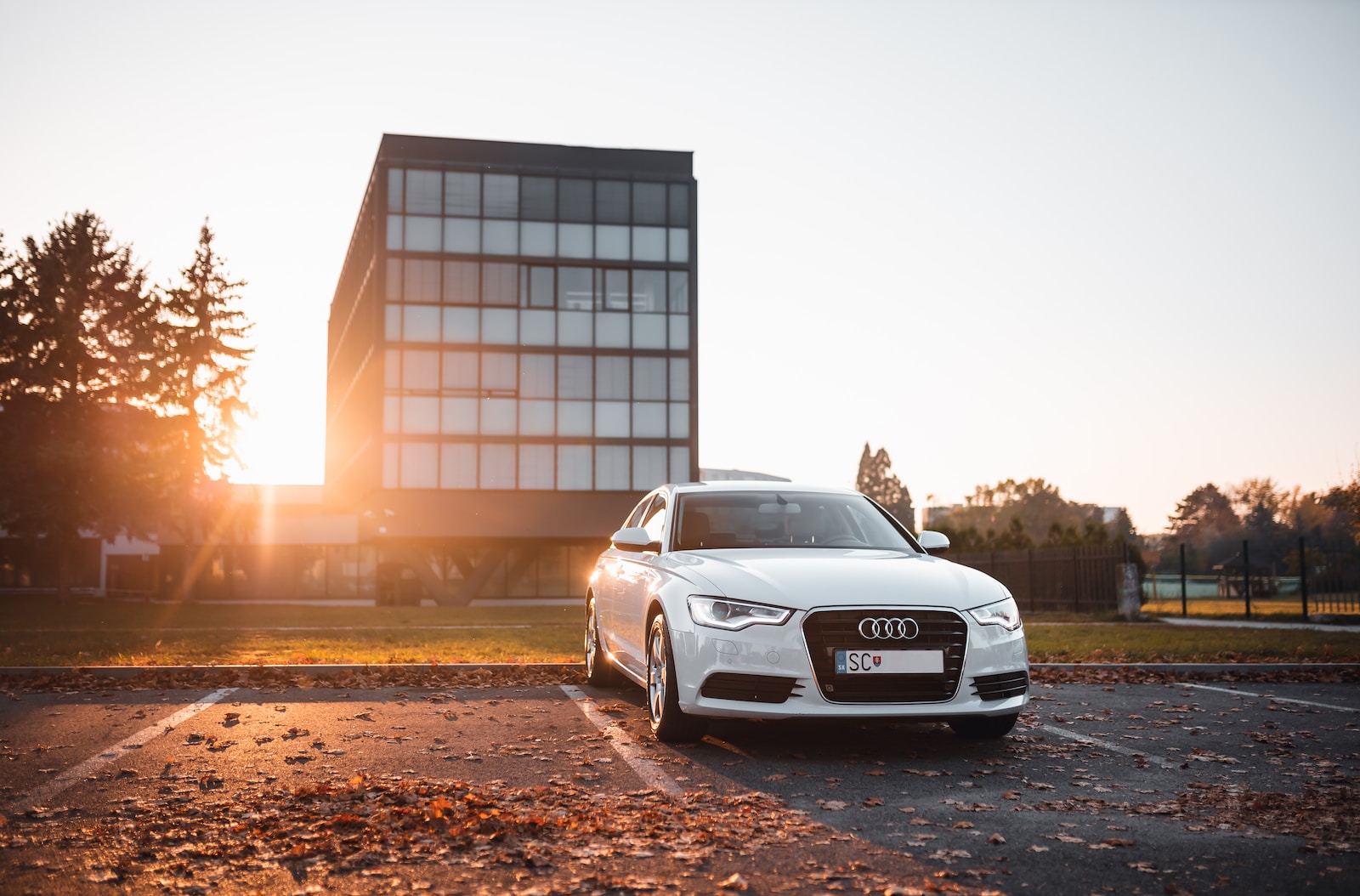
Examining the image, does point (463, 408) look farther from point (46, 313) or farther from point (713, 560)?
point (713, 560)

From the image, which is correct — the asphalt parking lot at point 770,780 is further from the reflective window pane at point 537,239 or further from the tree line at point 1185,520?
the reflective window pane at point 537,239

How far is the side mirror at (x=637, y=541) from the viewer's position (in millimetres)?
8203

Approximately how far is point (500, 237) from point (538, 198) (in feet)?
7.22

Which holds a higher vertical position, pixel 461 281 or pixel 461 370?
pixel 461 281

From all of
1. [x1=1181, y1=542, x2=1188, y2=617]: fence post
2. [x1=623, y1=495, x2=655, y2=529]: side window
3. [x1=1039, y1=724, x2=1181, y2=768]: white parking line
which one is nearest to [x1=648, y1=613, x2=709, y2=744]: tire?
[x1=623, y1=495, x2=655, y2=529]: side window

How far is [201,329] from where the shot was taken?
47.2 m

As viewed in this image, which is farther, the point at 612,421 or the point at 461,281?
the point at 612,421

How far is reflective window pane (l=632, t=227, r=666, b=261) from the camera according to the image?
4688 cm

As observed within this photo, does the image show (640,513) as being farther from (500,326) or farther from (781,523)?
(500,326)

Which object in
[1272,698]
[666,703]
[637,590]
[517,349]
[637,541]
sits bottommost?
[1272,698]

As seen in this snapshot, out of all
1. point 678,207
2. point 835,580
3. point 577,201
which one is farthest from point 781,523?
point 678,207

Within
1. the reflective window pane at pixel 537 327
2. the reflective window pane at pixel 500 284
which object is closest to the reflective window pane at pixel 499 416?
the reflective window pane at pixel 537 327

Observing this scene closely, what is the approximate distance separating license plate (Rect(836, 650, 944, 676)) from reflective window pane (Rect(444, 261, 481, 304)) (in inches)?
1608

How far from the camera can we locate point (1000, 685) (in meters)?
6.70
